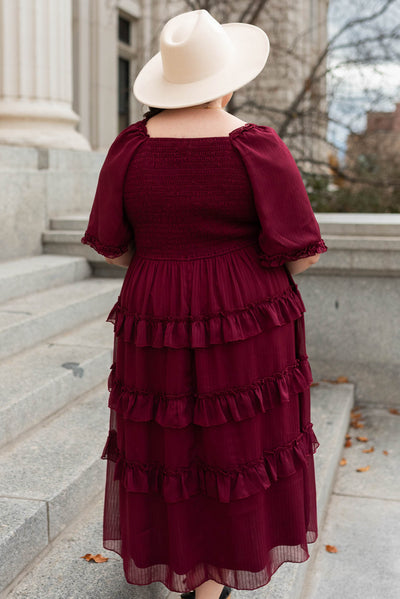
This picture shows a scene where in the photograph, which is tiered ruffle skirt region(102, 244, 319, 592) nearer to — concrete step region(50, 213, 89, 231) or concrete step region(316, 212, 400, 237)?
concrete step region(316, 212, 400, 237)

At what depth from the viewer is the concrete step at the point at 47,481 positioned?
8.78ft

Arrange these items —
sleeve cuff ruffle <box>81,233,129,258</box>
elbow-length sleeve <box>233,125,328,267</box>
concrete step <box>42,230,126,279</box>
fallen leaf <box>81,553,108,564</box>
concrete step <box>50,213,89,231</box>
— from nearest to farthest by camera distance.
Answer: elbow-length sleeve <box>233,125,328,267</box>, sleeve cuff ruffle <box>81,233,129,258</box>, fallen leaf <box>81,553,108,564</box>, concrete step <box>42,230,126,279</box>, concrete step <box>50,213,89,231</box>

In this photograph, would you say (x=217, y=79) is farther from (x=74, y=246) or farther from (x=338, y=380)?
(x=74, y=246)

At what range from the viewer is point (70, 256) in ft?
20.4

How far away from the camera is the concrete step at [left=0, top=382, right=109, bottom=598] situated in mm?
2676

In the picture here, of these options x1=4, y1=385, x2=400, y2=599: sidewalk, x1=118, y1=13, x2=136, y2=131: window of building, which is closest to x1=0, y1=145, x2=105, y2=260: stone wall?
x1=4, y1=385, x2=400, y2=599: sidewalk

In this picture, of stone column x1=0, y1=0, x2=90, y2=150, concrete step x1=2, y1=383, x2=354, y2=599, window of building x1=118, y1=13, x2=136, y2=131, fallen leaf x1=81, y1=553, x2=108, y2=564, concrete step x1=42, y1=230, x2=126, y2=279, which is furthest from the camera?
window of building x1=118, y1=13, x2=136, y2=131

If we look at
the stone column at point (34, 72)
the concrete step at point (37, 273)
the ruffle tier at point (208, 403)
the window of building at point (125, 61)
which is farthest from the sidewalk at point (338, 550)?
the window of building at point (125, 61)

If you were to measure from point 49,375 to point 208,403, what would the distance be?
189cm

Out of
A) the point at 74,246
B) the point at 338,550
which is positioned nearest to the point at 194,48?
the point at 338,550

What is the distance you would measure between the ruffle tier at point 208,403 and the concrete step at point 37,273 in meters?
2.91

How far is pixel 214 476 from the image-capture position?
2240 mm

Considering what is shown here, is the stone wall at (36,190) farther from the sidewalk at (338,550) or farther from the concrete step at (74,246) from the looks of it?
the sidewalk at (338,550)

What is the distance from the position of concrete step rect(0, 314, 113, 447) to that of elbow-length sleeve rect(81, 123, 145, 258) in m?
1.32
